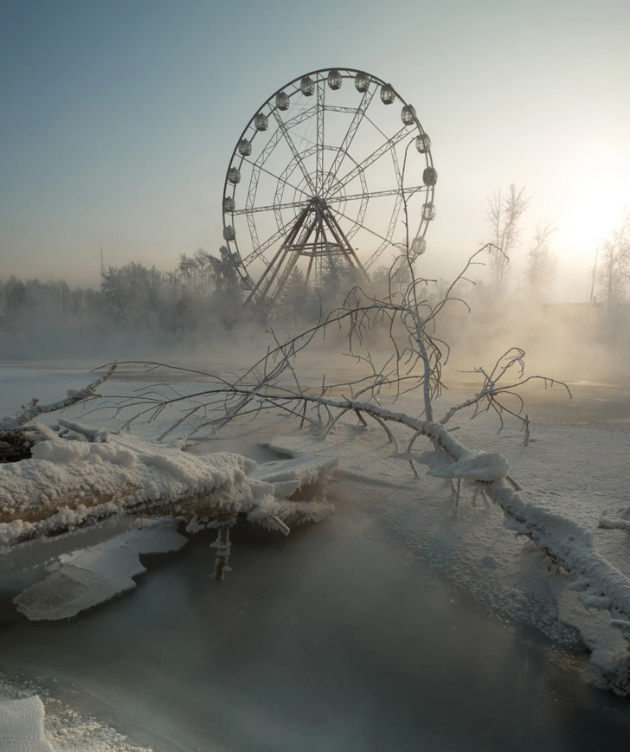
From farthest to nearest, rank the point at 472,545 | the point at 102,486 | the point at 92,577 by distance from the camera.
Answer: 1. the point at 472,545
2. the point at 92,577
3. the point at 102,486

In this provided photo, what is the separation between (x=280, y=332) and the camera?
72.0 feet

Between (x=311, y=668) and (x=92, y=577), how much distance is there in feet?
3.80

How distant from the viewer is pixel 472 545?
251 cm

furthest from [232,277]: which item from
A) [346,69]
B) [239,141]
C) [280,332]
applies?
[346,69]

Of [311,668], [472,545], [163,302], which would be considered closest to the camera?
[311,668]

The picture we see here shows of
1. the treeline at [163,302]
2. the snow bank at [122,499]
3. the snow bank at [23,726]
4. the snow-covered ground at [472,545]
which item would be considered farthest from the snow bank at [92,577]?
the treeline at [163,302]

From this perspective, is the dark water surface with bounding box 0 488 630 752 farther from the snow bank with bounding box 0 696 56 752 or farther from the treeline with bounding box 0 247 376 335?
the treeline with bounding box 0 247 376 335

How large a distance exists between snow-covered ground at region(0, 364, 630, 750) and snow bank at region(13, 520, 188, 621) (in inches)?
6.0

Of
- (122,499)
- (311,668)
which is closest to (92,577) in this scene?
(122,499)

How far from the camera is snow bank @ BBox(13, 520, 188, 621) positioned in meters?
2.00

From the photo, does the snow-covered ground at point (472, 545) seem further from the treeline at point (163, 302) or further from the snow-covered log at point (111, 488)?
the treeline at point (163, 302)

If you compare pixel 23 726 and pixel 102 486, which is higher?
pixel 102 486

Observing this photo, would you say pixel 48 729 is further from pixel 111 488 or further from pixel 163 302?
pixel 163 302

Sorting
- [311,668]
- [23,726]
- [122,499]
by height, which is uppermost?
[122,499]
